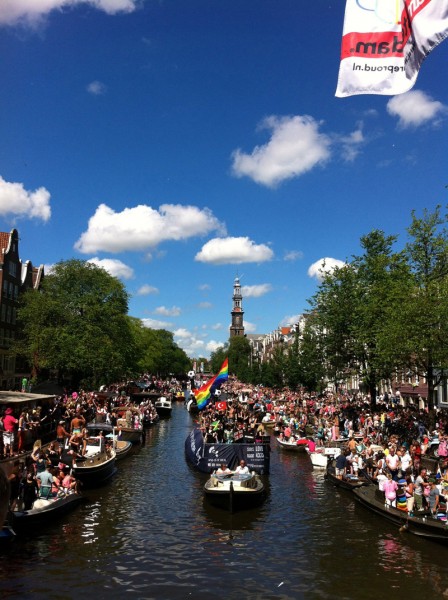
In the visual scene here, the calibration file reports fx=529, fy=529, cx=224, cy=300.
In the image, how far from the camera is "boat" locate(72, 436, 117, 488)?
973 inches

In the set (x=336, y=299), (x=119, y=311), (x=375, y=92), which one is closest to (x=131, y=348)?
(x=119, y=311)

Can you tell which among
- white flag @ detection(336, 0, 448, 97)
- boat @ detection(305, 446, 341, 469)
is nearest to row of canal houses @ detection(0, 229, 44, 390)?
boat @ detection(305, 446, 341, 469)

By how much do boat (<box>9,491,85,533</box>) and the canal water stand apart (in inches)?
19.8

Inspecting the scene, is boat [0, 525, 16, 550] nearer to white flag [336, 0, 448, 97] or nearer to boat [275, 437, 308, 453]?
white flag [336, 0, 448, 97]

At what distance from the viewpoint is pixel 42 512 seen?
18047 millimetres

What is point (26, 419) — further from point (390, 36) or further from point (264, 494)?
point (390, 36)

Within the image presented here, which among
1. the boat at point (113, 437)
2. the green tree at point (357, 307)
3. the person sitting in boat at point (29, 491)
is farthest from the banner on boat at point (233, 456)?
the green tree at point (357, 307)

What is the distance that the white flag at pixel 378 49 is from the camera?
8586mm

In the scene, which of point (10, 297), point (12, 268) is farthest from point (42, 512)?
point (12, 268)

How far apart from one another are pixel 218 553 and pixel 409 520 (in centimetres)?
666

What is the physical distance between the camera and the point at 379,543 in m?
17.4

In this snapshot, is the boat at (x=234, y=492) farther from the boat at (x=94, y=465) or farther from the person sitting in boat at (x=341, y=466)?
the boat at (x=94, y=465)

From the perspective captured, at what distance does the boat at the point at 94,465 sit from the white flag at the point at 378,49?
21218 mm

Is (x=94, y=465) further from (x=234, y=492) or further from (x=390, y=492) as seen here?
(x=390, y=492)
